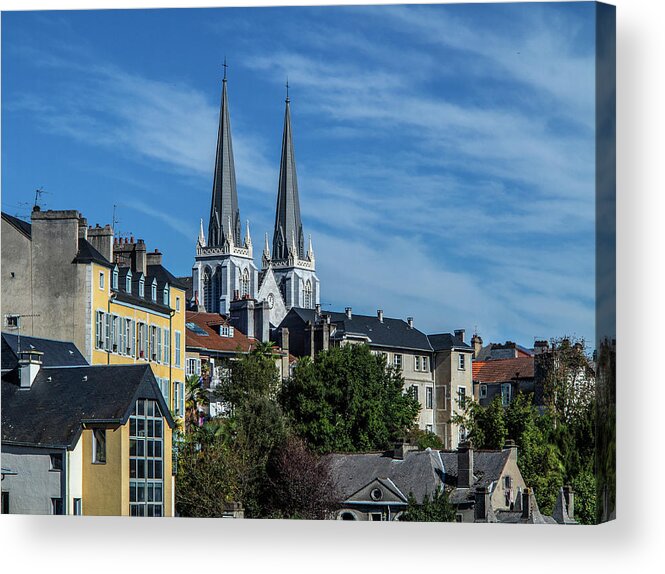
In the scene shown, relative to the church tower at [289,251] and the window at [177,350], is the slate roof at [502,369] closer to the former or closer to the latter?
the church tower at [289,251]

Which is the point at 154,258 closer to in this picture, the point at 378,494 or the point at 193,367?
the point at 193,367

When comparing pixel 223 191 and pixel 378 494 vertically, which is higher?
pixel 223 191

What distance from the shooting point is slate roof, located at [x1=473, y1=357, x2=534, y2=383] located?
945 inches

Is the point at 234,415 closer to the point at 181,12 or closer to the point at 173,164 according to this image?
the point at 173,164

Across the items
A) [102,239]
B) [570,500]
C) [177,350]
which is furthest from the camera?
[177,350]

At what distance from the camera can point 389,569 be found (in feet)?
70.6

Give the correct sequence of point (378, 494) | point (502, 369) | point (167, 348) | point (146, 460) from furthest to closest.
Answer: point (502, 369), point (167, 348), point (146, 460), point (378, 494)

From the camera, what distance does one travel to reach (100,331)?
23906 mm

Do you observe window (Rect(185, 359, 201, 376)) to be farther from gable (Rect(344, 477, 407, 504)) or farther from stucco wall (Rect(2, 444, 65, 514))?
gable (Rect(344, 477, 407, 504))

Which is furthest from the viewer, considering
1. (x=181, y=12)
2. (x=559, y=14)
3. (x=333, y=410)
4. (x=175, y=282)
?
(x=333, y=410)

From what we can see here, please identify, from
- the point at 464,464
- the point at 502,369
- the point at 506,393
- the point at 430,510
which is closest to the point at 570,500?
the point at 430,510

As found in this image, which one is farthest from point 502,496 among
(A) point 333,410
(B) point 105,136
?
(B) point 105,136

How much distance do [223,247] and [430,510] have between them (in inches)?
202

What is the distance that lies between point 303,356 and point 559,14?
25.4ft
